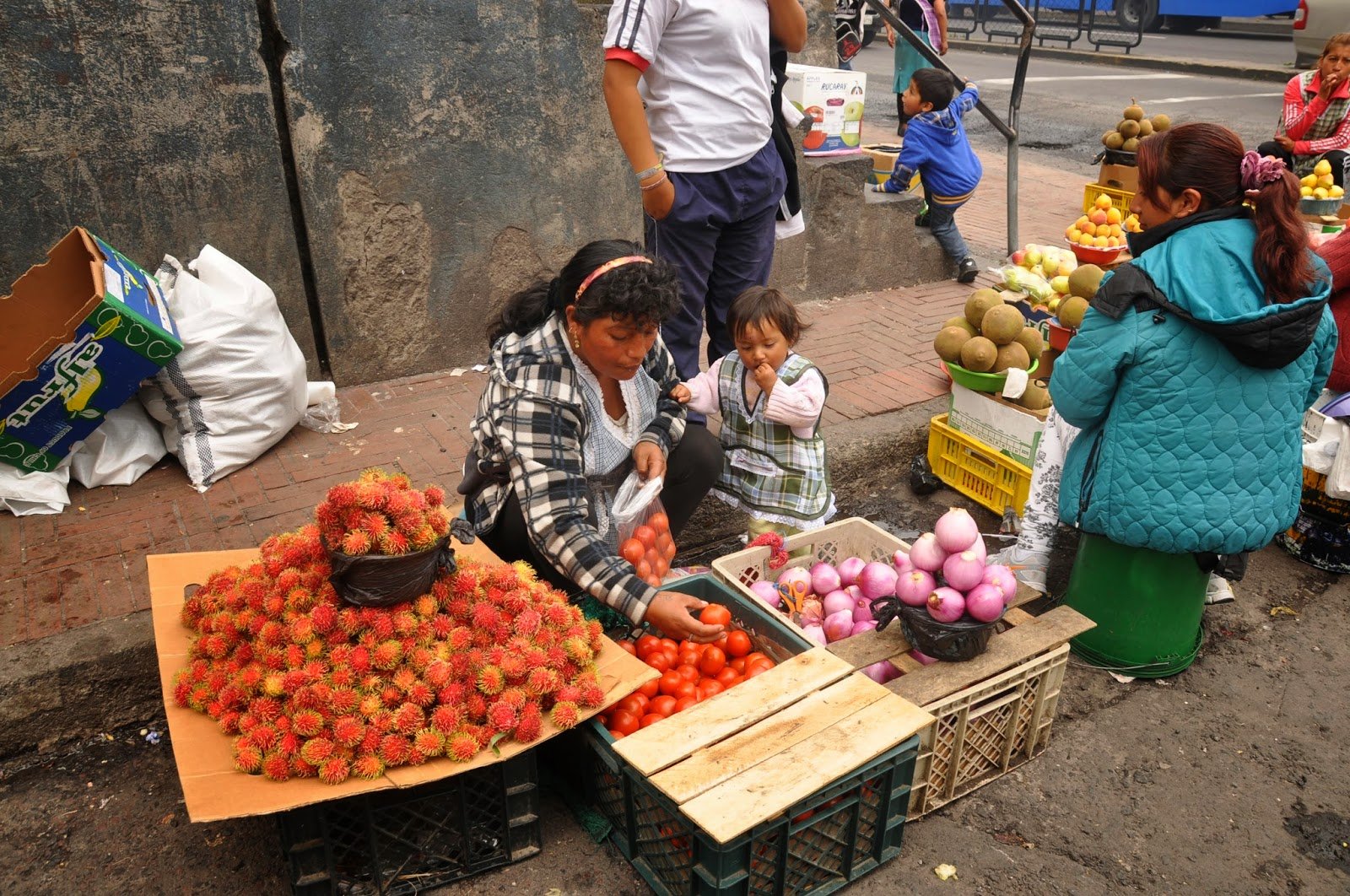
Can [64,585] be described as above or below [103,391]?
below

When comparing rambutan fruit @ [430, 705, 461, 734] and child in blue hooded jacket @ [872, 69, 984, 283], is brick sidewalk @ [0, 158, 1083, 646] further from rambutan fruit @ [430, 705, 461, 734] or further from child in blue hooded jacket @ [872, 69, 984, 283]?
rambutan fruit @ [430, 705, 461, 734]

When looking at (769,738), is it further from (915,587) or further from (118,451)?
(118,451)

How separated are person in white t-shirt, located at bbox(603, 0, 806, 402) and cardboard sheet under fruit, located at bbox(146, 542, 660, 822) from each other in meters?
1.72

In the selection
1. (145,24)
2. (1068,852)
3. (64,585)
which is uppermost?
(145,24)

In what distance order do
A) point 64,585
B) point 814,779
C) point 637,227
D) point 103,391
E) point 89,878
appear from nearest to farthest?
point 814,779, point 89,878, point 64,585, point 103,391, point 637,227

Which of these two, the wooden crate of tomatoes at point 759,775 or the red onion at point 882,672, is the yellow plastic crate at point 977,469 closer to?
the red onion at point 882,672

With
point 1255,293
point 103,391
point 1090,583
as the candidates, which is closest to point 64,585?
point 103,391

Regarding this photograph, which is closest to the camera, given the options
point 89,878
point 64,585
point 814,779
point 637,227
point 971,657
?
point 814,779

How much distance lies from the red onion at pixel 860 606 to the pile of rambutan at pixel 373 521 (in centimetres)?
140

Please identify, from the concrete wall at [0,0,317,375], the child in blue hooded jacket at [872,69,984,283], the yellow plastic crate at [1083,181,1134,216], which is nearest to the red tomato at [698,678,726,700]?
the concrete wall at [0,0,317,375]

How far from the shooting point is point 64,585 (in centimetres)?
325

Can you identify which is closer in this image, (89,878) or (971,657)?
(89,878)

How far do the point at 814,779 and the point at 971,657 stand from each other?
0.74m

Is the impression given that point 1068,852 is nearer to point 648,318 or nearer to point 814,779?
point 814,779
